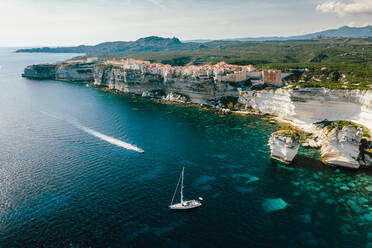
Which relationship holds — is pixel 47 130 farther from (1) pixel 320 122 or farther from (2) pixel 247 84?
(1) pixel 320 122

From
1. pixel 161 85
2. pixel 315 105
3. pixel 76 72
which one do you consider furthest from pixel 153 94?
pixel 76 72

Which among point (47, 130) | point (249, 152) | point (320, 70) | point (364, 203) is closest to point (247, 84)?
point (320, 70)

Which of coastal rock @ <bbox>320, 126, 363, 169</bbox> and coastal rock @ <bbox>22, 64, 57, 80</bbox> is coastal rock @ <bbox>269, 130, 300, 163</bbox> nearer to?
coastal rock @ <bbox>320, 126, 363, 169</bbox>

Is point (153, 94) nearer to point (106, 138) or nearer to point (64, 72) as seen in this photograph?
point (106, 138)

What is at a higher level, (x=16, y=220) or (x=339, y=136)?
(x=339, y=136)

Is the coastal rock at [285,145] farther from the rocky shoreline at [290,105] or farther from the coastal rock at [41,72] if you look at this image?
the coastal rock at [41,72]
